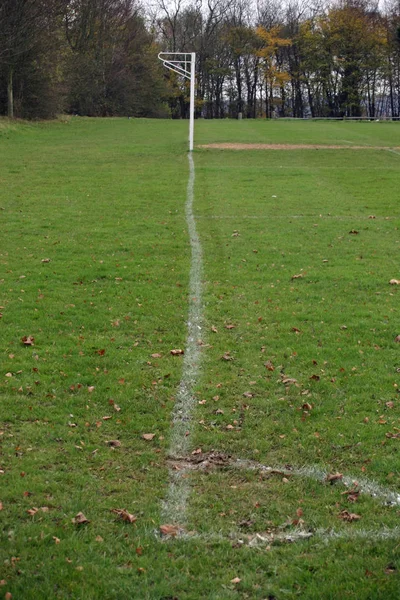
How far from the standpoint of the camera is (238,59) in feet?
268

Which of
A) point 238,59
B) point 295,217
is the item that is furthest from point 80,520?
point 238,59

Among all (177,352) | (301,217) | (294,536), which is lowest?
(294,536)

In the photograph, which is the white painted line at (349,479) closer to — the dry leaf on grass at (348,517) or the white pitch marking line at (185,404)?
the dry leaf on grass at (348,517)

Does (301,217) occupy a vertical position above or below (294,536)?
above

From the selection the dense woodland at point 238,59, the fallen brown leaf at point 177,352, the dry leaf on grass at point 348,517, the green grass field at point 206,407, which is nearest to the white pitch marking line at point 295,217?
the green grass field at point 206,407

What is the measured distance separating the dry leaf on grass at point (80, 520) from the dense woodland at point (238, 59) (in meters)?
49.3

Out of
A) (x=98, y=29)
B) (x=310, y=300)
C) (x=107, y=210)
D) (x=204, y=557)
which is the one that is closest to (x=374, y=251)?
(x=310, y=300)

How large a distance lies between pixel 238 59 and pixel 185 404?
81.5 m

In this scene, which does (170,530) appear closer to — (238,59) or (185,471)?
(185,471)

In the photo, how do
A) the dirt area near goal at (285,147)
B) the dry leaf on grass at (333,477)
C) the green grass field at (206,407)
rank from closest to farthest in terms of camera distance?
the green grass field at (206,407) < the dry leaf on grass at (333,477) < the dirt area near goal at (285,147)

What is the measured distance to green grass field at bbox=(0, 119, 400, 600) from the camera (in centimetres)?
402

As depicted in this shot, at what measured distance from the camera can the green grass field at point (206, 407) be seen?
4.02 metres

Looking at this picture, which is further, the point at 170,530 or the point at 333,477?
the point at 333,477

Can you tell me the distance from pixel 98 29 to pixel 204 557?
6356 cm
